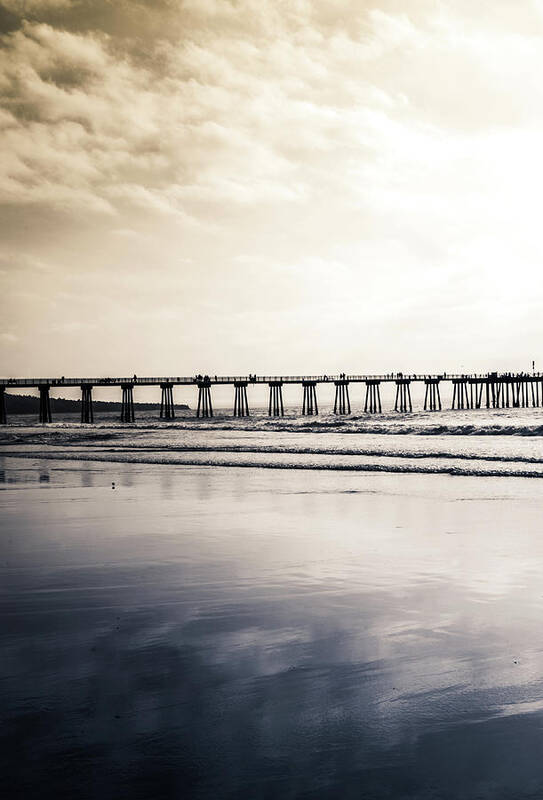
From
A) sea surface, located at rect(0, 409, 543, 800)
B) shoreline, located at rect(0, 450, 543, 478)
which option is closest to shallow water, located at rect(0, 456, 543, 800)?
sea surface, located at rect(0, 409, 543, 800)

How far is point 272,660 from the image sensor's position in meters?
4.55

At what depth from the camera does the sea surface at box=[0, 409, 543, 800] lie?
3.15 m

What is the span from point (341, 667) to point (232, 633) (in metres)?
1.05

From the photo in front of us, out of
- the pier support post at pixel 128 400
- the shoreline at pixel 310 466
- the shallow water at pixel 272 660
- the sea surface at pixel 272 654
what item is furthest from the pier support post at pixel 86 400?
the shallow water at pixel 272 660

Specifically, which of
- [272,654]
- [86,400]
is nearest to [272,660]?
[272,654]

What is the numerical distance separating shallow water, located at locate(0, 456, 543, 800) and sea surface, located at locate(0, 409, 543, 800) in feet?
0.05

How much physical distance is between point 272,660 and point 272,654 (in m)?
0.12

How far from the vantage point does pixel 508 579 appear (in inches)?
262

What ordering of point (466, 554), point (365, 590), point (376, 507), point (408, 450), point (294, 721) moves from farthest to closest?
point (408, 450)
point (376, 507)
point (466, 554)
point (365, 590)
point (294, 721)

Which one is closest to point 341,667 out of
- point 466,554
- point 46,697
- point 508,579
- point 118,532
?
point 46,697

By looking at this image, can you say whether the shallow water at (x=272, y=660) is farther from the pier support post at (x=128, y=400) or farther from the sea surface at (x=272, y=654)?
the pier support post at (x=128, y=400)

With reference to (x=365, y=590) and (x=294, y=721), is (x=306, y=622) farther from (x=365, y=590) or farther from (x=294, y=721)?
(x=294, y=721)

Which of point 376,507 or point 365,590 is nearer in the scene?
point 365,590

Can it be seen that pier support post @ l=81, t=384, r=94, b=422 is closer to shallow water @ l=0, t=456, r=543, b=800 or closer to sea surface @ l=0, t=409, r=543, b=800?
sea surface @ l=0, t=409, r=543, b=800
